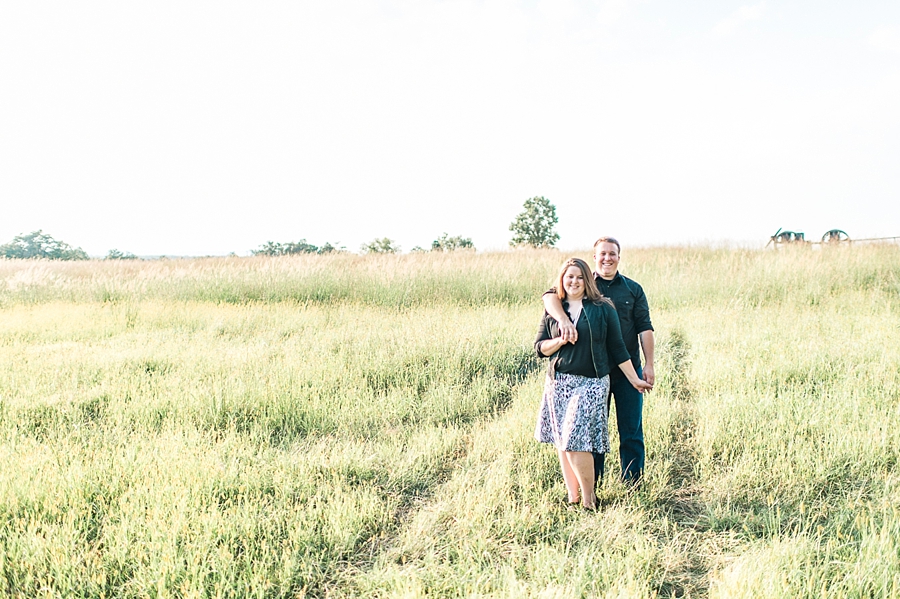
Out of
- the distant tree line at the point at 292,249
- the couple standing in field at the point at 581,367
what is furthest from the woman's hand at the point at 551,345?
the distant tree line at the point at 292,249

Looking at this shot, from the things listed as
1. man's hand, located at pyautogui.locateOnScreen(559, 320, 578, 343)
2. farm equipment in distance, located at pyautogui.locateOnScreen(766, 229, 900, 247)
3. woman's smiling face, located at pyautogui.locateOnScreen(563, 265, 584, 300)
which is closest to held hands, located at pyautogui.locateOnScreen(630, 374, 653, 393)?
man's hand, located at pyautogui.locateOnScreen(559, 320, 578, 343)

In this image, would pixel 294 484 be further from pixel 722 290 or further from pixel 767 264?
pixel 767 264

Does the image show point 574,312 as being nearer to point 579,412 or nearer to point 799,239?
point 579,412

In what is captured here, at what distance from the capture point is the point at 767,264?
1270 cm

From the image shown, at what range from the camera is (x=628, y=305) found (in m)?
3.76

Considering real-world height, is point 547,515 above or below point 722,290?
below

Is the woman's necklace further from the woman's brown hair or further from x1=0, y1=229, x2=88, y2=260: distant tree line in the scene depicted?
x1=0, y1=229, x2=88, y2=260: distant tree line

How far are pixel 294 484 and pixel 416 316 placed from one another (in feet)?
20.5

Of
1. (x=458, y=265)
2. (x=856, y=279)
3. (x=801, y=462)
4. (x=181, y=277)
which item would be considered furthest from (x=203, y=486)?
(x=856, y=279)

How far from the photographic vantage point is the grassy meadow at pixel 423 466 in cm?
297

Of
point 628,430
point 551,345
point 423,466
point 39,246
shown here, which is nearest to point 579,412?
point 551,345

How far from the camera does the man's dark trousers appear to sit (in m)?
3.75

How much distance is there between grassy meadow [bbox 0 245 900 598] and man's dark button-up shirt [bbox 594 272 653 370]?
3.64ft

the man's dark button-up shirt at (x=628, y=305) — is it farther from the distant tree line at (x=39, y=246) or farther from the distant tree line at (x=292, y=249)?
the distant tree line at (x=39, y=246)
